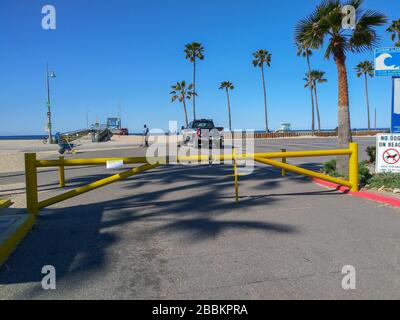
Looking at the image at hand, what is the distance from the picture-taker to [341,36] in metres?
9.98

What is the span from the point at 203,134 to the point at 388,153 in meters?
15.0

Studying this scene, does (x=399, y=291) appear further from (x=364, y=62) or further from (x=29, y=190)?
(x=364, y=62)

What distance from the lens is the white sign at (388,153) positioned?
8211 mm

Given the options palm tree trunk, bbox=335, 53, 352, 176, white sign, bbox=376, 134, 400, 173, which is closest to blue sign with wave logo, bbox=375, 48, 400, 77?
white sign, bbox=376, 134, 400, 173

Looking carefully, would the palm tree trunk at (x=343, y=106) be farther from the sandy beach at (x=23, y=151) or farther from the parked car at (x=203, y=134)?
the sandy beach at (x=23, y=151)

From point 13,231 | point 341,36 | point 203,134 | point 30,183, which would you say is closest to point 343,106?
point 341,36

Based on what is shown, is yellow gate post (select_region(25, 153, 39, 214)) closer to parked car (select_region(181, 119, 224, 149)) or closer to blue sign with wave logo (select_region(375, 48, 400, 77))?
blue sign with wave logo (select_region(375, 48, 400, 77))

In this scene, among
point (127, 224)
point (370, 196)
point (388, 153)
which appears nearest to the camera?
point (127, 224)

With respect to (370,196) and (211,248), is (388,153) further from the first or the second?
(211,248)

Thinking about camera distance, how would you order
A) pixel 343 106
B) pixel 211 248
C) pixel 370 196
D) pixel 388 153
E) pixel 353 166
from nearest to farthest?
pixel 211 248 → pixel 370 196 → pixel 353 166 → pixel 388 153 → pixel 343 106

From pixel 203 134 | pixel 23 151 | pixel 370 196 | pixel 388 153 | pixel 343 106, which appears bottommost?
pixel 370 196

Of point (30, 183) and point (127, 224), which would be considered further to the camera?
point (30, 183)

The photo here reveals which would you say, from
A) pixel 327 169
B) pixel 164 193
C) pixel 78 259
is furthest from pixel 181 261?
pixel 327 169

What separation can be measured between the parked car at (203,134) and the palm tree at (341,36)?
12582 millimetres
